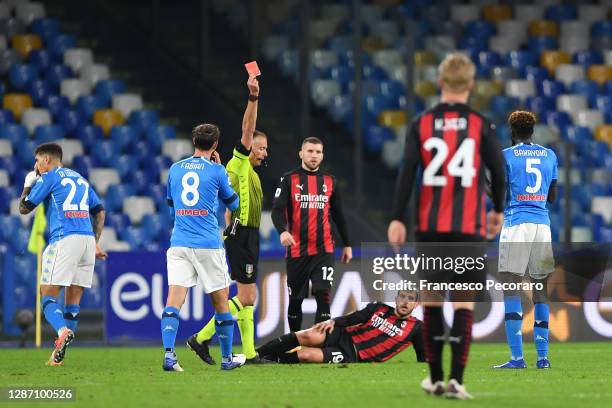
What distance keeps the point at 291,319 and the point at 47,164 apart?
242 cm

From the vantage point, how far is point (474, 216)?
7.79m

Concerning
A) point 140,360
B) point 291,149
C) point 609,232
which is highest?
point 291,149

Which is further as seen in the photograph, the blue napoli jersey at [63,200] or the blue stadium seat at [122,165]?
the blue stadium seat at [122,165]

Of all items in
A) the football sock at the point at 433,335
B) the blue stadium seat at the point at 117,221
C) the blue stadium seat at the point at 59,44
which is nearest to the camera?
the football sock at the point at 433,335

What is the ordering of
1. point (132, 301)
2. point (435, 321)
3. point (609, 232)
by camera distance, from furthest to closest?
point (609, 232), point (132, 301), point (435, 321)

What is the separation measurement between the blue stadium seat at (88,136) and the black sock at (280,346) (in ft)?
24.7

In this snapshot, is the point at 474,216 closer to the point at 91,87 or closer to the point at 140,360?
the point at 140,360

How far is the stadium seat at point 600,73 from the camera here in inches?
834

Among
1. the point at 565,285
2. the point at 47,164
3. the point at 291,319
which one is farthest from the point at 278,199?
the point at 565,285

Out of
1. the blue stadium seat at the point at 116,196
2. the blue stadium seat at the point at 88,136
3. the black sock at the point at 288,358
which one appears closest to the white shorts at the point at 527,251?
the black sock at the point at 288,358

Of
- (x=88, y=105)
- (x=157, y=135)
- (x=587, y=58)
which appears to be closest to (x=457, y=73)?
(x=157, y=135)

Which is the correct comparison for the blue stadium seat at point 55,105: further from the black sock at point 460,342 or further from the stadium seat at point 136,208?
the black sock at point 460,342

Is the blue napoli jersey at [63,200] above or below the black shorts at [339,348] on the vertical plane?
above

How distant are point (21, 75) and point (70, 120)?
38.9 inches
